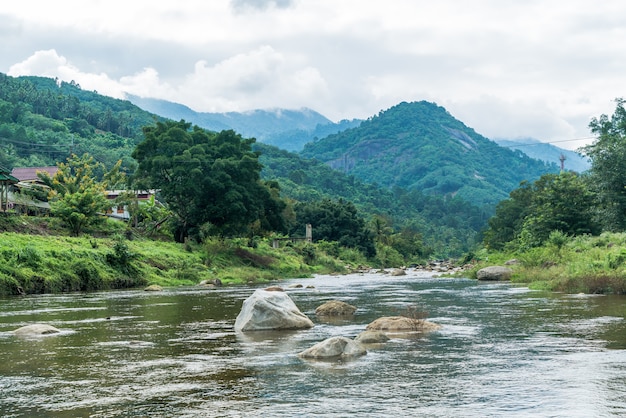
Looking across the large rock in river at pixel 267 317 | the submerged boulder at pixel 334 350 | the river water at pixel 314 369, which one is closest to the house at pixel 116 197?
the river water at pixel 314 369

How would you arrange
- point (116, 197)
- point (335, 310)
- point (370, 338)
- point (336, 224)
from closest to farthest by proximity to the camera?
point (370, 338), point (335, 310), point (116, 197), point (336, 224)

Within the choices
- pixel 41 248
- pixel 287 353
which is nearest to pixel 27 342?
pixel 287 353

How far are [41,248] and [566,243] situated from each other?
3132 centimetres

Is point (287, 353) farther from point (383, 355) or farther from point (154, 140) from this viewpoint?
point (154, 140)

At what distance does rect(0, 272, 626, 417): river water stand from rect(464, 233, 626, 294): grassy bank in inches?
256

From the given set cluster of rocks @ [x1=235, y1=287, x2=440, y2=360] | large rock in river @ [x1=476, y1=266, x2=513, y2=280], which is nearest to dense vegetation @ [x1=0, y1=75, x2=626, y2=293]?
large rock in river @ [x1=476, y1=266, x2=513, y2=280]

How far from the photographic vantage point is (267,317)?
19.1m

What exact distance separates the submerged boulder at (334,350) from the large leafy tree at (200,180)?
45.5m

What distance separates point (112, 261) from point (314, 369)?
31.3 meters

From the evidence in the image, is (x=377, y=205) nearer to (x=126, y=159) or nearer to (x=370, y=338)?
(x=126, y=159)

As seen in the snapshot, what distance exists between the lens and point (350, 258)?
98188 mm

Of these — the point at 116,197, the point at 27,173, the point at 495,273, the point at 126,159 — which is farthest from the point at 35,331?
the point at 126,159

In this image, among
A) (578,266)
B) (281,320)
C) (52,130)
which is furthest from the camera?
(52,130)

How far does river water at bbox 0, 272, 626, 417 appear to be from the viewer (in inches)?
392
